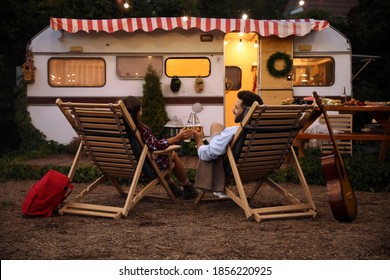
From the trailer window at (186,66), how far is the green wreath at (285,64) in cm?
115

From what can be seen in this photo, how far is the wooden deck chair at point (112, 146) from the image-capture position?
487cm

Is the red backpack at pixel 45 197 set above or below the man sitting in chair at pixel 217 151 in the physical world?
below

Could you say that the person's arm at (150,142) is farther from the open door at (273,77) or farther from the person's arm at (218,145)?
the open door at (273,77)

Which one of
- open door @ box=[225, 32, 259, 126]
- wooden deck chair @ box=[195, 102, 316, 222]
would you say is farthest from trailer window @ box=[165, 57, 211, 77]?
wooden deck chair @ box=[195, 102, 316, 222]

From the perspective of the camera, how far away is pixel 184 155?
9578 mm

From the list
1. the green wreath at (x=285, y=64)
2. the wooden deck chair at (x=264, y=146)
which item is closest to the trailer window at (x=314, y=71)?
the green wreath at (x=285, y=64)

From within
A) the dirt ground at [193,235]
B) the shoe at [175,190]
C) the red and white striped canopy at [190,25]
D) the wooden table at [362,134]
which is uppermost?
the red and white striped canopy at [190,25]

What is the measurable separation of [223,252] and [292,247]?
51 centimetres

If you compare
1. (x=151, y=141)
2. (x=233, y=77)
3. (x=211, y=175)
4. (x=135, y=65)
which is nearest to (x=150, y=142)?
(x=151, y=141)

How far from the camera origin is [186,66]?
1041 centimetres

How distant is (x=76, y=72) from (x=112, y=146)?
226 inches
